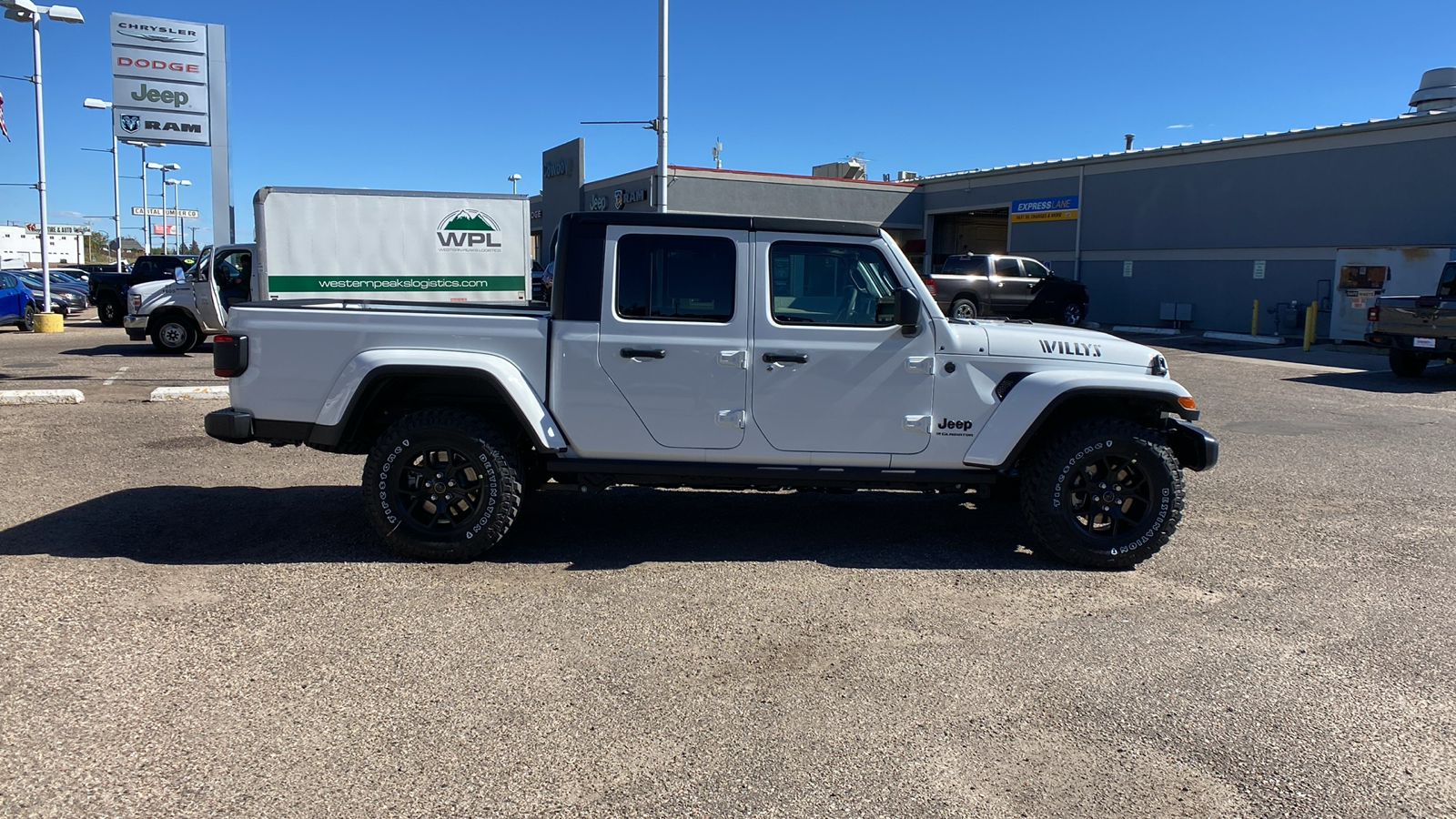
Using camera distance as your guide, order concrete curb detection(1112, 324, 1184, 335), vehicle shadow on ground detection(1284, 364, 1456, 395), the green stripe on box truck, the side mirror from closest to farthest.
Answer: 1. the side mirror
2. the green stripe on box truck
3. vehicle shadow on ground detection(1284, 364, 1456, 395)
4. concrete curb detection(1112, 324, 1184, 335)

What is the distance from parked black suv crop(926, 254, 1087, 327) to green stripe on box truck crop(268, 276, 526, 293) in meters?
14.3

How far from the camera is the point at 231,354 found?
547cm

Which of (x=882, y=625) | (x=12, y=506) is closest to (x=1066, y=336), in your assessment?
(x=882, y=625)

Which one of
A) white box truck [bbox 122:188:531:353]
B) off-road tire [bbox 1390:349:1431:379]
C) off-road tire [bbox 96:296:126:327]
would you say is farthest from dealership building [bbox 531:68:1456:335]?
off-road tire [bbox 96:296:126:327]

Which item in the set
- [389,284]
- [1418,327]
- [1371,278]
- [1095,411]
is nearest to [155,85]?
[389,284]

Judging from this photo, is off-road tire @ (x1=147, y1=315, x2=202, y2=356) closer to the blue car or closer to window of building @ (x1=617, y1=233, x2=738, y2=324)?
the blue car

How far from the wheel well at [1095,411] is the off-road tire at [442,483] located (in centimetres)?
287

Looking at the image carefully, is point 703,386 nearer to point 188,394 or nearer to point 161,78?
point 188,394

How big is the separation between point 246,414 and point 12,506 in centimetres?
248

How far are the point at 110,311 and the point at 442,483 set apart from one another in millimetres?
24527

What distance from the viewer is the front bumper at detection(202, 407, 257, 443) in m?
5.55

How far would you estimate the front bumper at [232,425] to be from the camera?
18.2 ft

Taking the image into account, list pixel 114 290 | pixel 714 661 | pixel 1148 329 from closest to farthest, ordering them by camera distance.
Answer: pixel 714 661
pixel 114 290
pixel 1148 329

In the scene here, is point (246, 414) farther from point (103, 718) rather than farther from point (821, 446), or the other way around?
point (821, 446)
